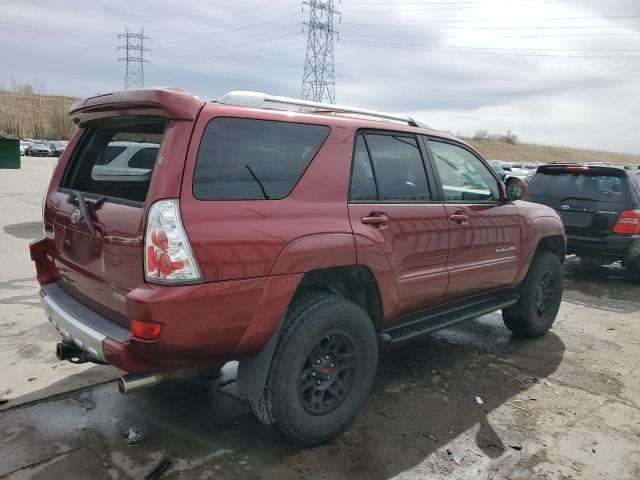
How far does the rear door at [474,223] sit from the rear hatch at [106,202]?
80.5 inches

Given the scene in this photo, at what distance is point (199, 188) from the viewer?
7.77ft

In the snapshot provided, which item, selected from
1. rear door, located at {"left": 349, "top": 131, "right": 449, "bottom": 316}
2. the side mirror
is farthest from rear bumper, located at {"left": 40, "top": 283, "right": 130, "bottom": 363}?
the side mirror

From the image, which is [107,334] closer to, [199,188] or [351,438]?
[199,188]

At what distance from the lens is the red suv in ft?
7.60

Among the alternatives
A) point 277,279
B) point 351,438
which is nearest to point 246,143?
point 277,279

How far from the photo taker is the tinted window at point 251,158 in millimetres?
2424

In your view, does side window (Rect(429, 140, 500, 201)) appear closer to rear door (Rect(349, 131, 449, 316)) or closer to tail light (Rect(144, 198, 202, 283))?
rear door (Rect(349, 131, 449, 316))

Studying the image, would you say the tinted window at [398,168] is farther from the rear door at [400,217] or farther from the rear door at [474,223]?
the rear door at [474,223]

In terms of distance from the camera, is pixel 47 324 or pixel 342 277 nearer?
pixel 342 277

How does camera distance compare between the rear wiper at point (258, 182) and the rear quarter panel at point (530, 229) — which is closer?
the rear wiper at point (258, 182)

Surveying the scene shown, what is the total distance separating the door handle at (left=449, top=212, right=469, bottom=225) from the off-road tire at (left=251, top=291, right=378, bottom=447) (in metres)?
1.12

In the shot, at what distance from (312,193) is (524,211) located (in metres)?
2.57

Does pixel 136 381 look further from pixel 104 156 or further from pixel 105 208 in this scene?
pixel 104 156

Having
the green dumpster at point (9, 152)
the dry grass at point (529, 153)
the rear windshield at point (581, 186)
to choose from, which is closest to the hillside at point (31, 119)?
the green dumpster at point (9, 152)
